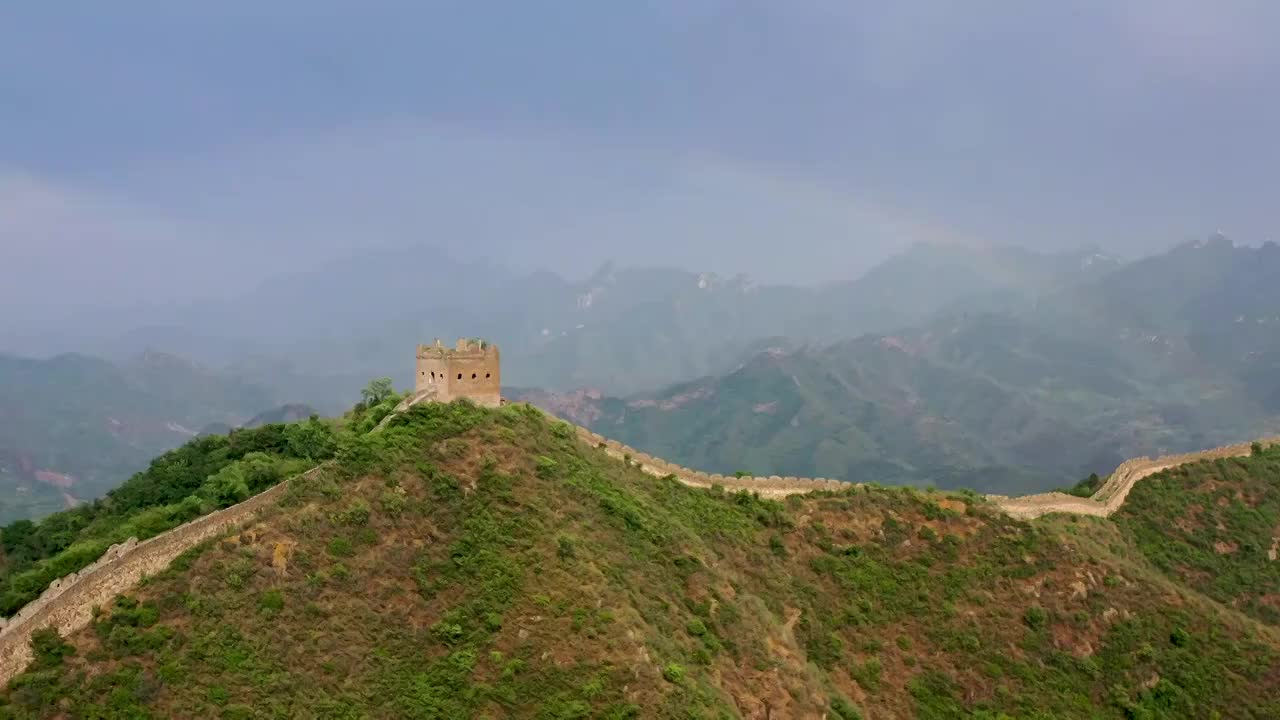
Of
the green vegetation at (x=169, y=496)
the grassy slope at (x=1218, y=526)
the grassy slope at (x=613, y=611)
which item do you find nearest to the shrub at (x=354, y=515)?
the grassy slope at (x=613, y=611)

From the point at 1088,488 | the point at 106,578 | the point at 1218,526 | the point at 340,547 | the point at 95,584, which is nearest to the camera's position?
the point at 95,584

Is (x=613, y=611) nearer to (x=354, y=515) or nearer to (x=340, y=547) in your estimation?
(x=340, y=547)

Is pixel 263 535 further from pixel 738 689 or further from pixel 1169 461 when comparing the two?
pixel 1169 461

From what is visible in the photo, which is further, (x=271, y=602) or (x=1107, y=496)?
(x=1107, y=496)

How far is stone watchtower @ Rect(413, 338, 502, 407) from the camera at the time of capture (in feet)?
162

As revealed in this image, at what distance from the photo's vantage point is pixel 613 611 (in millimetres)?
35188

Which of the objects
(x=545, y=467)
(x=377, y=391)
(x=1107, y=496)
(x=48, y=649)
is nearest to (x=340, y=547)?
(x=48, y=649)

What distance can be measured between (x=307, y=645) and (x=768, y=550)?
27.5 meters

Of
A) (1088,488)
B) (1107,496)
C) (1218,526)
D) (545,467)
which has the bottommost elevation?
(1088,488)

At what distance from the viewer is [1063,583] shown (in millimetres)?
49938

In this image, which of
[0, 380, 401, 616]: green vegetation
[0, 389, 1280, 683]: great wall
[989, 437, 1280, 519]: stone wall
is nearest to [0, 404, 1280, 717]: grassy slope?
[0, 389, 1280, 683]: great wall

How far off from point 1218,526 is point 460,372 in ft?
192

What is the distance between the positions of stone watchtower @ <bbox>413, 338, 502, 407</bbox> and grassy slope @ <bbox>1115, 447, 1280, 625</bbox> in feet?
165

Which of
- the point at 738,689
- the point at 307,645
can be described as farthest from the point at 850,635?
the point at 307,645
